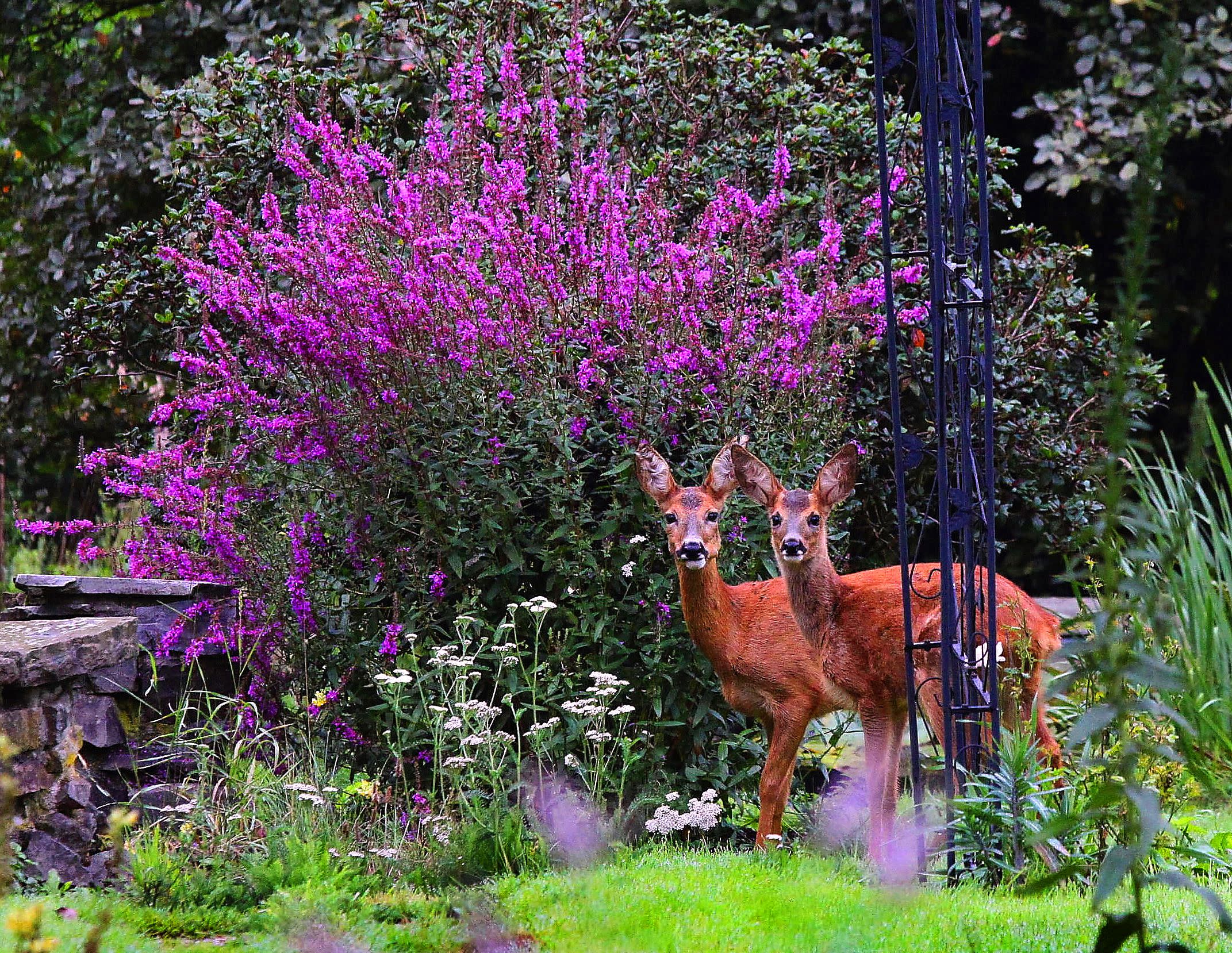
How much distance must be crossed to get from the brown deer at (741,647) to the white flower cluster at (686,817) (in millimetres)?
206

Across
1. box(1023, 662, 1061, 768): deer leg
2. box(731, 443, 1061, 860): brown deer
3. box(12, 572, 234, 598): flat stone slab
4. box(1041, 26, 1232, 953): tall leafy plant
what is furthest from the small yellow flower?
box(12, 572, 234, 598): flat stone slab

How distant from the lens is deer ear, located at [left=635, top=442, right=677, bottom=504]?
5.36 meters

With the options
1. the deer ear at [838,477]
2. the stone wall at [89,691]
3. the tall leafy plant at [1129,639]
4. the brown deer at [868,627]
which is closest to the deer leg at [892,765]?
the brown deer at [868,627]

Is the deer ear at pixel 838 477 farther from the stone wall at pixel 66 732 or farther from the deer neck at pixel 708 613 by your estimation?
the stone wall at pixel 66 732

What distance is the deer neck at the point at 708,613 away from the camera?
5.37m

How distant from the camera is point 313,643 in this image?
622 centimetres

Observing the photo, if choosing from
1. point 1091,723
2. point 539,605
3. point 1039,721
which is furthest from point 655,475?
point 1091,723

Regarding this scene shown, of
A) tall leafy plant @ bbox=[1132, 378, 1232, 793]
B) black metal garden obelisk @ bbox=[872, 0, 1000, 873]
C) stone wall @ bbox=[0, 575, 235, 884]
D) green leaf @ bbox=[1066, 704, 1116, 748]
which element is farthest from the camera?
tall leafy plant @ bbox=[1132, 378, 1232, 793]

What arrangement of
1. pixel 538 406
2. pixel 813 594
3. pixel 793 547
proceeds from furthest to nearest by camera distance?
1. pixel 538 406
2. pixel 813 594
3. pixel 793 547

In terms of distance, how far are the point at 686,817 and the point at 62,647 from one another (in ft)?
8.02

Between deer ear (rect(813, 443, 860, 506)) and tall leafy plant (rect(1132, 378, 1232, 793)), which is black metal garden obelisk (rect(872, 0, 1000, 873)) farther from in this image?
tall leafy plant (rect(1132, 378, 1232, 793))

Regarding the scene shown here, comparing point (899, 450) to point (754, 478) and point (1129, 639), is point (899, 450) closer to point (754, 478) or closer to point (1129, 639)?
point (754, 478)

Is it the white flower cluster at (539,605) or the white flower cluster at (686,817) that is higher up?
the white flower cluster at (539,605)

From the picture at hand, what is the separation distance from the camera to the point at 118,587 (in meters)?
6.32
